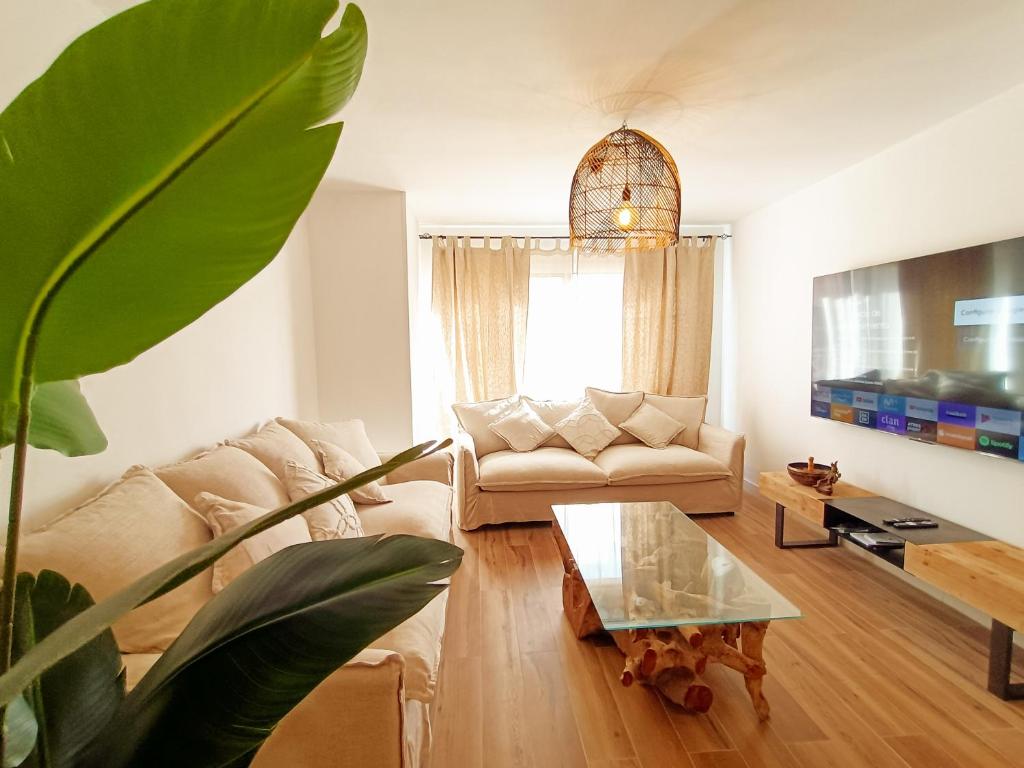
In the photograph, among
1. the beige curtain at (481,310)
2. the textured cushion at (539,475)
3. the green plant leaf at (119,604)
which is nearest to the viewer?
the green plant leaf at (119,604)

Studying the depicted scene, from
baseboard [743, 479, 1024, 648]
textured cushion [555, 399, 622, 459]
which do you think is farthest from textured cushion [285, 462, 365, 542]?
baseboard [743, 479, 1024, 648]

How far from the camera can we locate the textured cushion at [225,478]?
5.52ft

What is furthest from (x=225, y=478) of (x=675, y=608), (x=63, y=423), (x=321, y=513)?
(x=675, y=608)

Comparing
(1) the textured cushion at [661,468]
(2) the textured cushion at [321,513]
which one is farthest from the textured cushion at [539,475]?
(2) the textured cushion at [321,513]

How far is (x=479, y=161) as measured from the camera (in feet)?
10.1

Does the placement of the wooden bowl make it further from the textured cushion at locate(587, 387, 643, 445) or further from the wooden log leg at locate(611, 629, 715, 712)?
the wooden log leg at locate(611, 629, 715, 712)

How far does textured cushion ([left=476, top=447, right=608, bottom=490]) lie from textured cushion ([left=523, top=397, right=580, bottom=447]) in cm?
52

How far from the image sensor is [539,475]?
3594 mm

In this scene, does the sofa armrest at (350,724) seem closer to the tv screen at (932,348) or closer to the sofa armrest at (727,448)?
the tv screen at (932,348)

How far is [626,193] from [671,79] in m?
0.46

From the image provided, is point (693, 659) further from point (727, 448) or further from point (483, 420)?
point (483, 420)

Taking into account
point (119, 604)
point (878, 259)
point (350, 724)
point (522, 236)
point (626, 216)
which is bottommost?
point (350, 724)

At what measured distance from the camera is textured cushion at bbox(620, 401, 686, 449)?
162 inches

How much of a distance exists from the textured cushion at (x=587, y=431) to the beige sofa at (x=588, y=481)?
0.57ft
